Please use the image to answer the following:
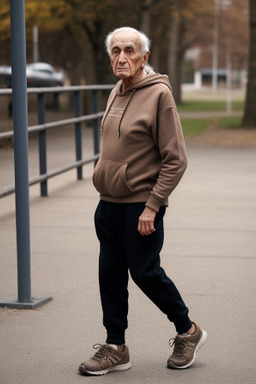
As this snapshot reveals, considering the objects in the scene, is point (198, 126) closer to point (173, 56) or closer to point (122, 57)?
point (173, 56)

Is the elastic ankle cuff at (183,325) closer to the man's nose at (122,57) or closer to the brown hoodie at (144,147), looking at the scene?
the brown hoodie at (144,147)

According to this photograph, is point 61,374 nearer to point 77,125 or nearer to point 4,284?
point 4,284

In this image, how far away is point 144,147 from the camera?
411 cm

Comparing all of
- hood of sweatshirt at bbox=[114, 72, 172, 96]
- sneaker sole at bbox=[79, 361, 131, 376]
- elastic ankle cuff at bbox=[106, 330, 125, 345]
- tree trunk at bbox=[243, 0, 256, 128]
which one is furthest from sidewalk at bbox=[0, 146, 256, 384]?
tree trunk at bbox=[243, 0, 256, 128]

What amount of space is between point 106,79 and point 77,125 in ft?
54.0

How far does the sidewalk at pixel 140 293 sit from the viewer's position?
14.4 ft

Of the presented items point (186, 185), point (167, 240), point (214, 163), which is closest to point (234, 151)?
point (214, 163)

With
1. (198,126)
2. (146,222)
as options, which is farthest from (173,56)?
(146,222)

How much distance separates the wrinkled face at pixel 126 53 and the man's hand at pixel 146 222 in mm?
618

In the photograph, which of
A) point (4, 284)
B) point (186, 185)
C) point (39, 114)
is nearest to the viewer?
point (4, 284)

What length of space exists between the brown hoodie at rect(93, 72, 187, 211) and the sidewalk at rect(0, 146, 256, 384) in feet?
2.92

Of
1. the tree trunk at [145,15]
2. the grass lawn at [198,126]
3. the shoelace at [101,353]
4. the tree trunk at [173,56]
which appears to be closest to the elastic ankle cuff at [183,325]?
the shoelace at [101,353]

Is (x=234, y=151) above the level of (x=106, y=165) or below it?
below

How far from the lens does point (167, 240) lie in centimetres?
771
